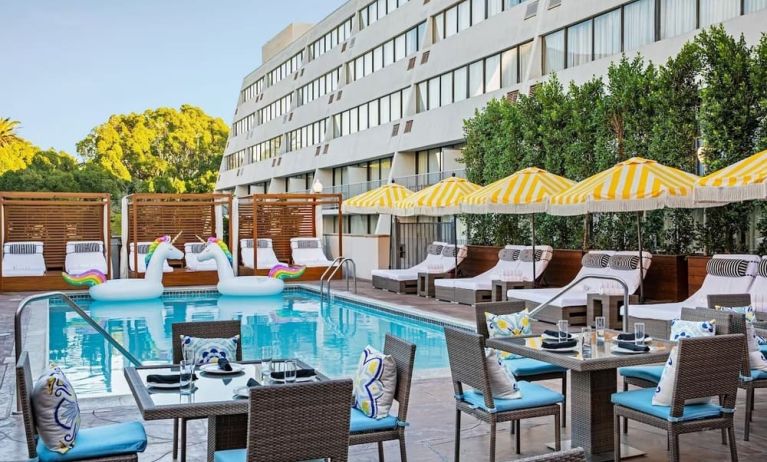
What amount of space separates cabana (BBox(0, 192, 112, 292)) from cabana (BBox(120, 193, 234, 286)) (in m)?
0.70

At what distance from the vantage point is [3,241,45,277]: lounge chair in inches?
766

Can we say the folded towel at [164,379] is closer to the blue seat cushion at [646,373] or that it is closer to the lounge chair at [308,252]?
the blue seat cushion at [646,373]

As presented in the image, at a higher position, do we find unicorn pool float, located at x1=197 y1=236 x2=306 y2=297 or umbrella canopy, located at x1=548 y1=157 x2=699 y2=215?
umbrella canopy, located at x1=548 y1=157 x2=699 y2=215

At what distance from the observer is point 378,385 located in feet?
15.2

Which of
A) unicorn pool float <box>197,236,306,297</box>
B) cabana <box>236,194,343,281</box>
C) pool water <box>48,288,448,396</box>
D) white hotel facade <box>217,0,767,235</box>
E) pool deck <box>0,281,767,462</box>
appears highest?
white hotel facade <box>217,0,767,235</box>

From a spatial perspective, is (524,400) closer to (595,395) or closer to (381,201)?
(595,395)

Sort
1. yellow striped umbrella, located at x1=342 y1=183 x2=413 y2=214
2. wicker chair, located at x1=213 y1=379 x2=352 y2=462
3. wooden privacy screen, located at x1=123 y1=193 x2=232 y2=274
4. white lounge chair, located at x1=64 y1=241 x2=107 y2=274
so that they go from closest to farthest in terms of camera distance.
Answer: wicker chair, located at x1=213 y1=379 x2=352 y2=462
yellow striped umbrella, located at x1=342 y1=183 x2=413 y2=214
white lounge chair, located at x1=64 y1=241 x2=107 y2=274
wooden privacy screen, located at x1=123 y1=193 x2=232 y2=274

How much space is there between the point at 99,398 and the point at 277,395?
4.12m

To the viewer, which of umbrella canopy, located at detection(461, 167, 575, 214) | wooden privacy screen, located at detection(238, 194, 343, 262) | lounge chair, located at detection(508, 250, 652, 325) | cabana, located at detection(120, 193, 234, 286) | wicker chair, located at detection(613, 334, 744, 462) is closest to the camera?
wicker chair, located at detection(613, 334, 744, 462)

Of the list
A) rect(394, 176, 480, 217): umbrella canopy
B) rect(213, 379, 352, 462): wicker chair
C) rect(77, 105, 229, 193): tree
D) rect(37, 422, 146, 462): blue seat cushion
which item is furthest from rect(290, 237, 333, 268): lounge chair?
rect(77, 105, 229, 193): tree

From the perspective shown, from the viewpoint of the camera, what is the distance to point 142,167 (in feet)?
206

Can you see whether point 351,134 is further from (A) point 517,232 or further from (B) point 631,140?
(B) point 631,140

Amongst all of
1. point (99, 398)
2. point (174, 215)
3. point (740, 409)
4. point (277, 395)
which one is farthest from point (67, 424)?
point (174, 215)

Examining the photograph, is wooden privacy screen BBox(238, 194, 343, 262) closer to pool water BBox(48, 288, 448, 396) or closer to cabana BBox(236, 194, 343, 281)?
cabana BBox(236, 194, 343, 281)
